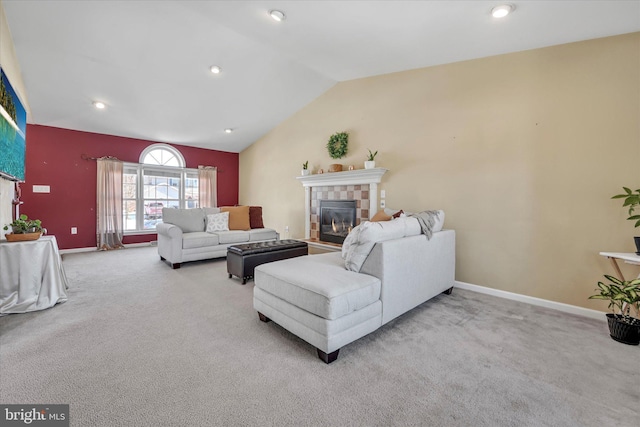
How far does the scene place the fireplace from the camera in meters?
4.65

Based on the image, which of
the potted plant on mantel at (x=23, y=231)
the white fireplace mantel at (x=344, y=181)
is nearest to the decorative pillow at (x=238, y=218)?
the white fireplace mantel at (x=344, y=181)

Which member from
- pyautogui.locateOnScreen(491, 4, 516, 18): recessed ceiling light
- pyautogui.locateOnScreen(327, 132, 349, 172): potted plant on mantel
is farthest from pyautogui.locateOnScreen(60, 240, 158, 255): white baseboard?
pyautogui.locateOnScreen(491, 4, 516, 18): recessed ceiling light

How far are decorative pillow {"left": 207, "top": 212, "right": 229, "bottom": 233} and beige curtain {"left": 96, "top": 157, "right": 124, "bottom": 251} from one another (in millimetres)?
2426

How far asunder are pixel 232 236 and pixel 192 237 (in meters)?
0.66

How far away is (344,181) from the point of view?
465 centimetres

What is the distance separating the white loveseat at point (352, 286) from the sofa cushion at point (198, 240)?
2.41 meters

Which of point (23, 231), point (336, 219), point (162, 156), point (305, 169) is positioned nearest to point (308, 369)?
point (23, 231)

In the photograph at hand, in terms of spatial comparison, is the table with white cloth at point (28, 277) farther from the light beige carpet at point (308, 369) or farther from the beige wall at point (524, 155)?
the beige wall at point (524, 155)

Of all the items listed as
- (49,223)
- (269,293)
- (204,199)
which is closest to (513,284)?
(269,293)

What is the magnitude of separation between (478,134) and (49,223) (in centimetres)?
738

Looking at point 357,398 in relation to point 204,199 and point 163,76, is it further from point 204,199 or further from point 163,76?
point 204,199

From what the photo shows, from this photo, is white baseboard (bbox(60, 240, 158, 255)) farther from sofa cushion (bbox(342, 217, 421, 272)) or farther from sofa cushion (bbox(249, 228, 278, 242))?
sofa cushion (bbox(342, 217, 421, 272))

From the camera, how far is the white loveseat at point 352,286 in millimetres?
1738

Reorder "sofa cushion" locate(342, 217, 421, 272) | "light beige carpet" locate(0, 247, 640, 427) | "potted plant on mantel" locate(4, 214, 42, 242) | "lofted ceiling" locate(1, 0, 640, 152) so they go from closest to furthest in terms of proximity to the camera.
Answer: "light beige carpet" locate(0, 247, 640, 427) → "sofa cushion" locate(342, 217, 421, 272) → "lofted ceiling" locate(1, 0, 640, 152) → "potted plant on mantel" locate(4, 214, 42, 242)
